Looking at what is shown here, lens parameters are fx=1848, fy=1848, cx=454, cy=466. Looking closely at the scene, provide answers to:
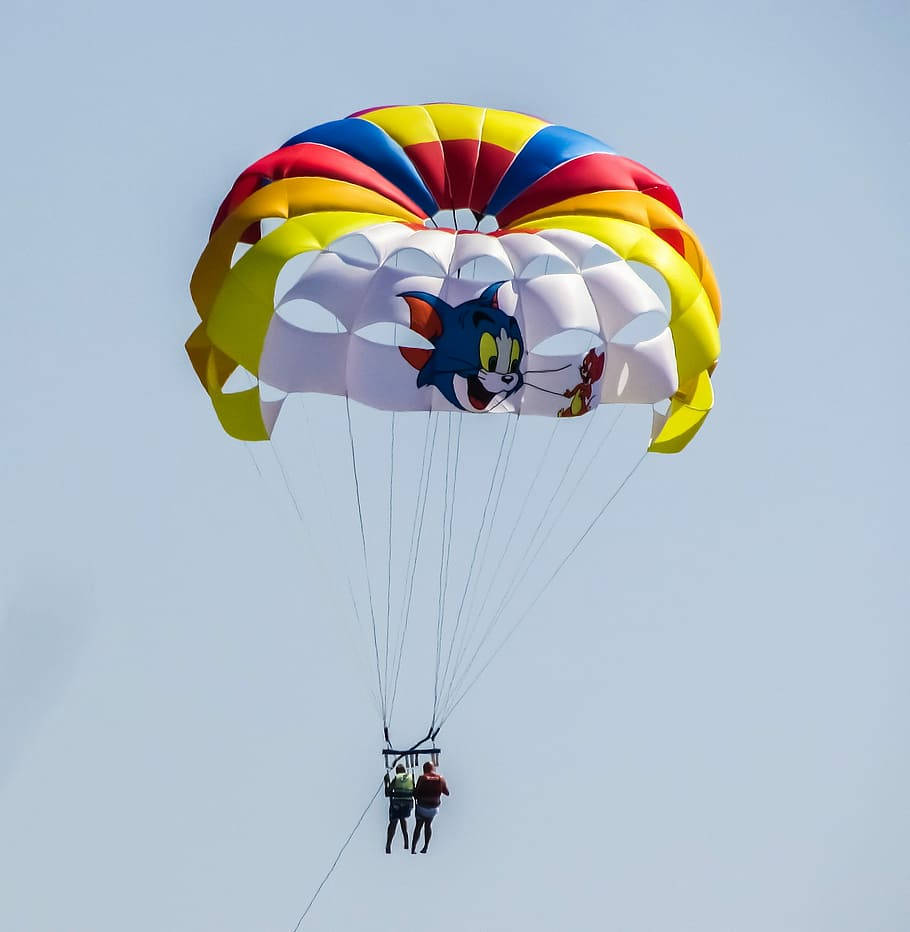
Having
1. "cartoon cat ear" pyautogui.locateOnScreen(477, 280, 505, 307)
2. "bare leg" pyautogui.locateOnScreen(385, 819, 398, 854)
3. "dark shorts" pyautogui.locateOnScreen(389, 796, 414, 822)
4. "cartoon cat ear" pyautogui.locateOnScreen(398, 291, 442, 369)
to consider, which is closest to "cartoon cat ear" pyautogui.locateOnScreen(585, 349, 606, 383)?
"cartoon cat ear" pyautogui.locateOnScreen(477, 280, 505, 307)

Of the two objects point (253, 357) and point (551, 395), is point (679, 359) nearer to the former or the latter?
point (551, 395)

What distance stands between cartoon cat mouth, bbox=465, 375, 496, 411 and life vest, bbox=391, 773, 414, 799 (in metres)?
3.66

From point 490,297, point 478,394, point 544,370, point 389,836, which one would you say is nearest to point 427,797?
point 389,836

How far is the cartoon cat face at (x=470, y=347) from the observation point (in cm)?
1761

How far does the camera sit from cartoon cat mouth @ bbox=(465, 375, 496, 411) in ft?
59.1

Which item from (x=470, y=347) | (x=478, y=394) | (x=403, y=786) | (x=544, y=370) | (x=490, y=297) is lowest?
(x=403, y=786)

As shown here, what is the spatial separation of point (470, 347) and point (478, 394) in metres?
0.54

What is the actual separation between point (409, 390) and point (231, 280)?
80.3 inches

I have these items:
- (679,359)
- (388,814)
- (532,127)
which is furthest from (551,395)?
(388,814)

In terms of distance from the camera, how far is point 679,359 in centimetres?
1838

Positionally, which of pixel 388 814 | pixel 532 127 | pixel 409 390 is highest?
pixel 532 127

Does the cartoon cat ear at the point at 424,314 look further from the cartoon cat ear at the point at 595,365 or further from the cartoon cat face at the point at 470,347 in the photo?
the cartoon cat ear at the point at 595,365

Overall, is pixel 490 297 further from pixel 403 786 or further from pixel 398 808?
pixel 398 808

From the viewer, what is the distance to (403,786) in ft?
58.5
